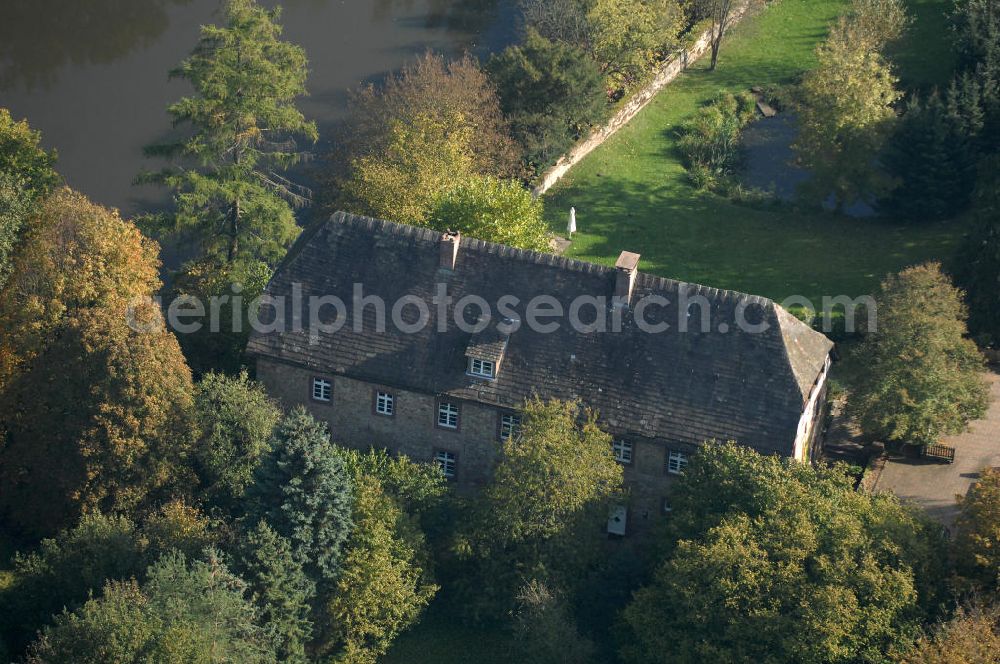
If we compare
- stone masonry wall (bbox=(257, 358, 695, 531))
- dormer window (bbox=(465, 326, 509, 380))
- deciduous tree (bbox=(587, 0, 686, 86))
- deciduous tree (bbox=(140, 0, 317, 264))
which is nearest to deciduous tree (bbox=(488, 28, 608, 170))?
deciduous tree (bbox=(587, 0, 686, 86))

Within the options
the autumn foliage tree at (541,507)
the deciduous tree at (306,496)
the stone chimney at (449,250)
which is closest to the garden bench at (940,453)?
the autumn foliage tree at (541,507)

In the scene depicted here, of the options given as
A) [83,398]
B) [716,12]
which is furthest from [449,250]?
[716,12]

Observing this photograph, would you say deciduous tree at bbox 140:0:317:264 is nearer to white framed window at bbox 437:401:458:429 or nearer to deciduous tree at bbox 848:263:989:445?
white framed window at bbox 437:401:458:429

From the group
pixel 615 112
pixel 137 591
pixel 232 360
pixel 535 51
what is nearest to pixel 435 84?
pixel 535 51

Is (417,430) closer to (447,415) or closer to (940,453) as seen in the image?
(447,415)

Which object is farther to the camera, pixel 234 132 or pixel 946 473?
pixel 234 132

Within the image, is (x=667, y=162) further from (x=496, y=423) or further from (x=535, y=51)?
(x=496, y=423)
